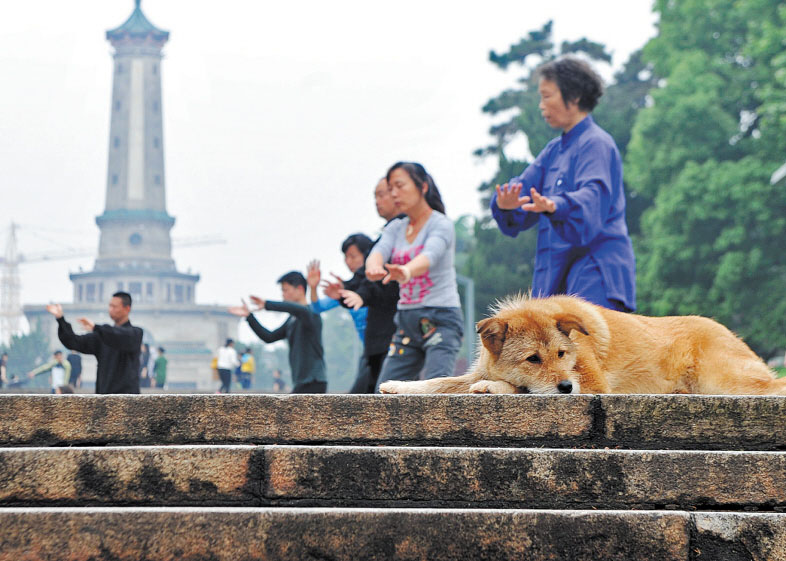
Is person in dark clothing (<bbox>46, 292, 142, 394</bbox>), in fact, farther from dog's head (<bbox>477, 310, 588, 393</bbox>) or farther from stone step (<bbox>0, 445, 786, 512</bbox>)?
stone step (<bbox>0, 445, 786, 512</bbox>)

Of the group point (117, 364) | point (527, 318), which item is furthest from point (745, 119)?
point (527, 318)

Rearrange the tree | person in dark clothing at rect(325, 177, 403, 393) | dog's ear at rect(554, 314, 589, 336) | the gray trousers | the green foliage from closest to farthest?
dog's ear at rect(554, 314, 589, 336) < the gray trousers < person in dark clothing at rect(325, 177, 403, 393) < the tree < the green foliage

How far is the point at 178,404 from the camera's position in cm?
450

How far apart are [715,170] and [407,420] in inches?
1105

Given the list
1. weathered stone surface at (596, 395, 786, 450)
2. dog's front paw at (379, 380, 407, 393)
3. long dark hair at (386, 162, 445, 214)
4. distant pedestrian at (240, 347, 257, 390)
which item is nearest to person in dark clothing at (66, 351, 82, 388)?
distant pedestrian at (240, 347, 257, 390)

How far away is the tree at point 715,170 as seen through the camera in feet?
97.6

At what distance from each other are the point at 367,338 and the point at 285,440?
3.59m

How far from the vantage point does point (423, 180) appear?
7.22 m

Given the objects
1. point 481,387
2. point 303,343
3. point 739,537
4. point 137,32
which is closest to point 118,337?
point 303,343

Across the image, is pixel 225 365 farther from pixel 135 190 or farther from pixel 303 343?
pixel 135 190

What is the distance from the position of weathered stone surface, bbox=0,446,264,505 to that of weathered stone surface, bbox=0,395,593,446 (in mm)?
265

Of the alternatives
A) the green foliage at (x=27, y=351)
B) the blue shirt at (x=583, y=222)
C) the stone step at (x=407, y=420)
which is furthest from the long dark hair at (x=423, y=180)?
the green foliage at (x=27, y=351)

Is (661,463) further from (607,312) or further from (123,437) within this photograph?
(123,437)

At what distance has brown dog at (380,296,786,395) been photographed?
511 cm
